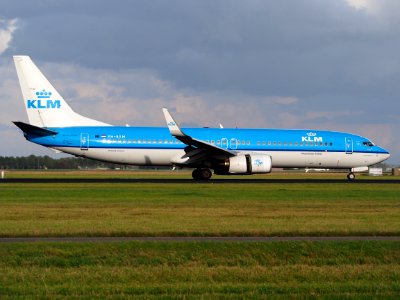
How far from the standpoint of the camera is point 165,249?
13555 millimetres

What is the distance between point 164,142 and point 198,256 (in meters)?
30.4

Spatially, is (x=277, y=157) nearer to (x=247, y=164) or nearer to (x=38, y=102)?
(x=247, y=164)

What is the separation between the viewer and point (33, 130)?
41.8 meters

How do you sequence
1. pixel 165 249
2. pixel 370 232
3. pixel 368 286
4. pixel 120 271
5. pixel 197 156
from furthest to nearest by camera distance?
pixel 197 156 → pixel 370 232 → pixel 165 249 → pixel 120 271 → pixel 368 286

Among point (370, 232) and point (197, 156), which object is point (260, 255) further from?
point (197, 156)

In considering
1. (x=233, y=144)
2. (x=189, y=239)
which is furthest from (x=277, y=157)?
(x=189, y=239)

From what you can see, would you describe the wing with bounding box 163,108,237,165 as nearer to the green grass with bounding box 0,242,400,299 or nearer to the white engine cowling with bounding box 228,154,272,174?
the white engine cowling with bounding box 228,154,272,174

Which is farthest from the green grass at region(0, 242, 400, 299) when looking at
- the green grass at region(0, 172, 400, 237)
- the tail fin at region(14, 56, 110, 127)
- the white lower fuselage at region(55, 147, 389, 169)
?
the tail fin at region(14, 56, 110, 127)

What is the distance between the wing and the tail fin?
751 cm

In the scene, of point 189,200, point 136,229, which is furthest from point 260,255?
point 189,200

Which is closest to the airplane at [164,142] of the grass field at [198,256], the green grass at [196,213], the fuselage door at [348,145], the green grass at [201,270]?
the fuselage door at [348,145]

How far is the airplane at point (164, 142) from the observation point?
137 feet

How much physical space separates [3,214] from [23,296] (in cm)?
1163

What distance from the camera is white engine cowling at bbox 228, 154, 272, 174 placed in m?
41.1
